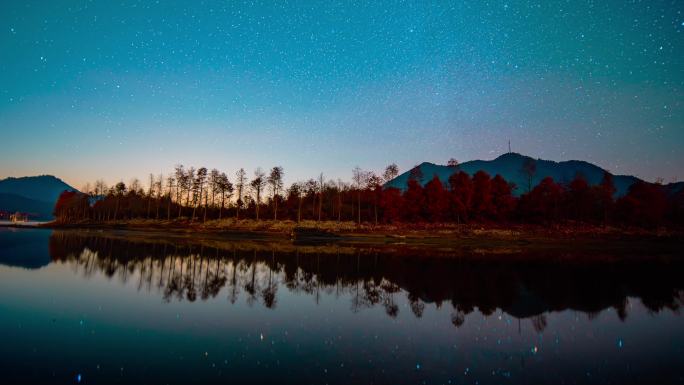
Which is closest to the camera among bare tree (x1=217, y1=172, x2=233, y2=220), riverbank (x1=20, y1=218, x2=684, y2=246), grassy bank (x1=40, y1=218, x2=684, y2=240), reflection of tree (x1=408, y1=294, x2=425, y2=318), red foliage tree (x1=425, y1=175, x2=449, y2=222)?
reflection of tree (x1=408, y1=294, x2=425, y2=318)

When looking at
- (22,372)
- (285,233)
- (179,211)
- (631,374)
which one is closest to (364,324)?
(631,374)

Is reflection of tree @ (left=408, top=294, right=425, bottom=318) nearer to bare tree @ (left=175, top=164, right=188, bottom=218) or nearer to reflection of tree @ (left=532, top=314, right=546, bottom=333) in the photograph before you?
reflection of tree @ (left=532, top=314, right=546, bottom=333)

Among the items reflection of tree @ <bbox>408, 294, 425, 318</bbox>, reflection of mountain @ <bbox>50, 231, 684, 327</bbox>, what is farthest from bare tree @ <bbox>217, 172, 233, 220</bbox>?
reflection of tree @ <bbox>408, 294, 425, 318</bbox>

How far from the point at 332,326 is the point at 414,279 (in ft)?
35.6

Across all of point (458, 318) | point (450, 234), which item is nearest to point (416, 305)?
point (458, 318)

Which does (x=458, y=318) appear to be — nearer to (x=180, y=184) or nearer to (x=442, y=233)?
(x=442, y=233)

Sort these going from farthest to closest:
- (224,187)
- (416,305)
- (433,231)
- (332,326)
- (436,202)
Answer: (224,187), (436,202), (433,231), (416,305), (332,326)

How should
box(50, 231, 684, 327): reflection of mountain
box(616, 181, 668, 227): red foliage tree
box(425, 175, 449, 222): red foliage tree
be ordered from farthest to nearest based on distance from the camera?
box(425, 175, 449, 222): red foliage tree, box(616, 181, 668, 227): red foliage tree, box(50, 231, 684, 327): reflection of mountain

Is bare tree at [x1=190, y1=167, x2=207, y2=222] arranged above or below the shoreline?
above

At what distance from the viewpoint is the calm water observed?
9250 millimetres

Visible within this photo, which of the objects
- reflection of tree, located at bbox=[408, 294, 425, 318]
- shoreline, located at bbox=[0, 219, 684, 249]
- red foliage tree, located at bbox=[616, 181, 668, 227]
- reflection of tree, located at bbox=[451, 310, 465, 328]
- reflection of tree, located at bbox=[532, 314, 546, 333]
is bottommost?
reflection of tree, located at bbox=[532, 314, 546, 333]

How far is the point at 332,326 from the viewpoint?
43.6ft

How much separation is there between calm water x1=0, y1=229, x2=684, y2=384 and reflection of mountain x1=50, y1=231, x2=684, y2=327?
0.17 m

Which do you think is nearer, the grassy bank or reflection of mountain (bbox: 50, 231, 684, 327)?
reflection of mountain (bbox: 50, 231, 684, 327)
